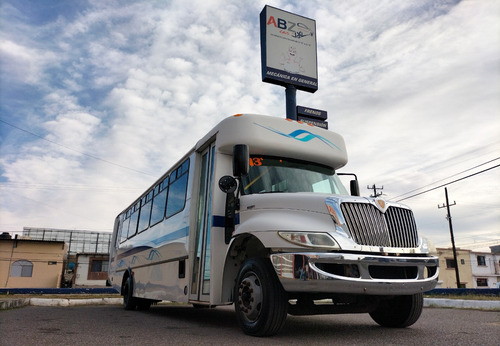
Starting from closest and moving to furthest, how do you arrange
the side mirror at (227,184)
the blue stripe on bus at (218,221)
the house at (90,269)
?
the side mirror at (227,184) → the blue stripe on bus at (218,221) → the house at (90,269)

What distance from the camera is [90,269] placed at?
45.6 meters

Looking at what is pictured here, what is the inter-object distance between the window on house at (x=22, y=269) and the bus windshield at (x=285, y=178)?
128 feet

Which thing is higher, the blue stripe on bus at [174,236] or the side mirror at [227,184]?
the side mirror at [227,184]

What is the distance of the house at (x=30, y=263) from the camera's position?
124 ft

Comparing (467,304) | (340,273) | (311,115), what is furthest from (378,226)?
(311,115)

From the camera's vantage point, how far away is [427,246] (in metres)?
5.50

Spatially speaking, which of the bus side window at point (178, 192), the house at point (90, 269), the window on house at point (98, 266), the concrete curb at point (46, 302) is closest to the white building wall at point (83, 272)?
the house at point (90, 269)

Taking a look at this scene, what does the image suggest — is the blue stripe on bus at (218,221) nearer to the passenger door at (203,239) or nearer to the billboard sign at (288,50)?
the passenger door at (203,239)

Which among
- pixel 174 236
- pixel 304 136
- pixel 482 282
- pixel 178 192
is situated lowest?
pixel 482 282

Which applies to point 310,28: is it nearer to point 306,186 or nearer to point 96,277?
point 306,186

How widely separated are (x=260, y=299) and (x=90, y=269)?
45.4 m

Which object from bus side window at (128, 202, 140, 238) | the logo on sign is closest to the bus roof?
bus side window at (128, 202, 140, 238)

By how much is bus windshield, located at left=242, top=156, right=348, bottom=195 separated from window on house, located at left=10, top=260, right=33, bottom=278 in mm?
39147

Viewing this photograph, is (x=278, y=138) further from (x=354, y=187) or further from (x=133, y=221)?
(x=133, y=221)
